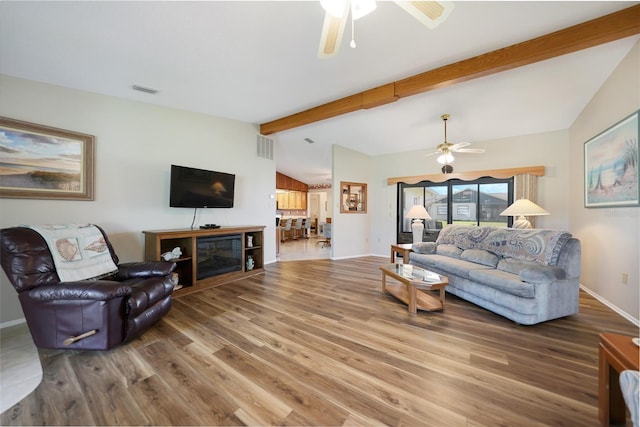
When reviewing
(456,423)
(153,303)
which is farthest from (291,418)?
(153,303)

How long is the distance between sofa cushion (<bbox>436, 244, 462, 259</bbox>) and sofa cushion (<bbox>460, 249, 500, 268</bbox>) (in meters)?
0.14

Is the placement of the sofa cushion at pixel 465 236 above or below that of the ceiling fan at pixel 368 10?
below

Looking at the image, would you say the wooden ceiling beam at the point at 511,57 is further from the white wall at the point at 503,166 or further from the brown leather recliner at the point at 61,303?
the brown leather recliner at the point at 61,303

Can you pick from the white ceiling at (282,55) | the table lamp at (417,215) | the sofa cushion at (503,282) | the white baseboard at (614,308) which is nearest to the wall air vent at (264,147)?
the white ceiling at (282,55)

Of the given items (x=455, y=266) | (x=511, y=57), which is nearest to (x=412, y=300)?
(x=455, y=266)

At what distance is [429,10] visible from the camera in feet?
4.68

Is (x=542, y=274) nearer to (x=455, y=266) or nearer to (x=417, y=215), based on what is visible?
(x=455, y=266)

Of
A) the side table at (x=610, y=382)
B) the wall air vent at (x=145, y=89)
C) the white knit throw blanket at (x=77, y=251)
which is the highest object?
the wall air vent at (x=145, y=89)

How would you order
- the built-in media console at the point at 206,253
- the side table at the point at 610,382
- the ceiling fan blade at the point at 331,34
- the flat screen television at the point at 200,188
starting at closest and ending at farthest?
the side table at the point at 610,382
the ceiling fan blade at the point at 331,34
the built-in media console at the point at 206,253
the flat screen television at the point at 200,188

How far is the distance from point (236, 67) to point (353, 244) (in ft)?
15.3

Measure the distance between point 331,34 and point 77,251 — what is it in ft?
9.86

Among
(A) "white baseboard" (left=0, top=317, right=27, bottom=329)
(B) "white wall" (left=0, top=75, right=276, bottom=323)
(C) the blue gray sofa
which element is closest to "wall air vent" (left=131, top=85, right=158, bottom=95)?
(B) "white wall" (left=0, top=75, right=276, bottom=323)

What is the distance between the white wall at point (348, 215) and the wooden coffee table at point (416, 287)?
8.30 ft

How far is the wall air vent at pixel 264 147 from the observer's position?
4996mm
